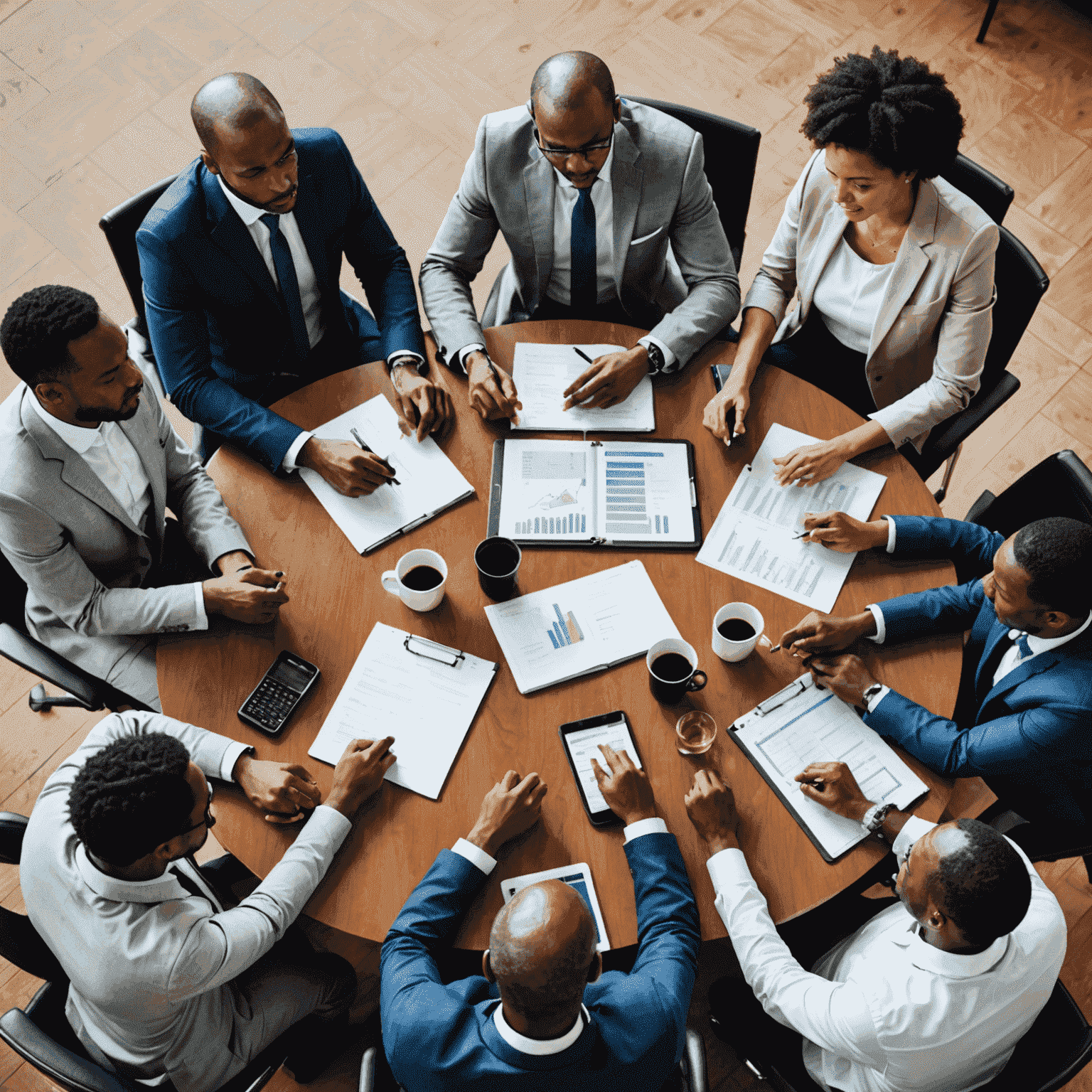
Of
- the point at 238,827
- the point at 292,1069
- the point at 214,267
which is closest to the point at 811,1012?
the point at 238,827

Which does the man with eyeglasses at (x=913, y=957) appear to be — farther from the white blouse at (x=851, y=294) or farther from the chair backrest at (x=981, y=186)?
the chair backrest at (x=981, y=186)

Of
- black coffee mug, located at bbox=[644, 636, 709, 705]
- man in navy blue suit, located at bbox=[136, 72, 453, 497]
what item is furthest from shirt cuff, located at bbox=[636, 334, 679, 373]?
black coffee mug, located at bbox=[644, 636, 709, 705]

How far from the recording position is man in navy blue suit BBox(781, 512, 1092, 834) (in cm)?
183

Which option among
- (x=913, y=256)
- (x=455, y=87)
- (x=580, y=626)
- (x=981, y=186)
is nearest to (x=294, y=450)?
(x=580, y=626)

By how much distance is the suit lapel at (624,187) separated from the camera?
2471 millimetres

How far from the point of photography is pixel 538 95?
2.26 meters

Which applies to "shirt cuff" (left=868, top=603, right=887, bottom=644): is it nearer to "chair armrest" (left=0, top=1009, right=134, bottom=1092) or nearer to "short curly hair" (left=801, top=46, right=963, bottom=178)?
"short curly hair" (left=801, top=46, right=963, bottom=178)

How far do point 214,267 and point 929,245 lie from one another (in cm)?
178

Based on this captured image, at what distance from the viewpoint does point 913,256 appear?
238 centimetres

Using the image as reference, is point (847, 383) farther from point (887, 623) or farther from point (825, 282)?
point (887, 623)

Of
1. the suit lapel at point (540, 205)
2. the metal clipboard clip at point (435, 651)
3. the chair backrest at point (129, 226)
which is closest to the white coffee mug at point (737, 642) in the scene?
the metal clipboard clip at point (435, 651)

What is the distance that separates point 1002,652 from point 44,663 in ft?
6.85

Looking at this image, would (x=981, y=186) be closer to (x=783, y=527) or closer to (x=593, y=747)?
(x=783, y=527)

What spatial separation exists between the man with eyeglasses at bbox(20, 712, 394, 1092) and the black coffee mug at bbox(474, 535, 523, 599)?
40 centimetres
